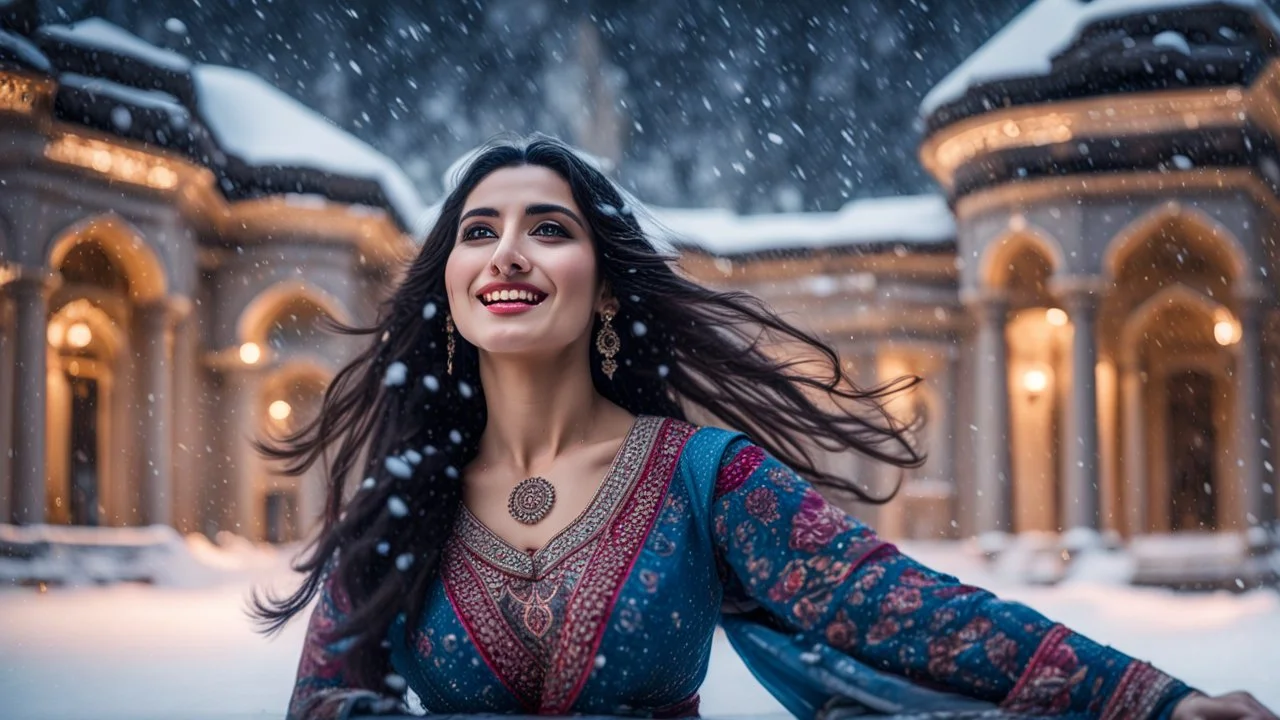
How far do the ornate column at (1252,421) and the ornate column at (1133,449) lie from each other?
207 centimetres

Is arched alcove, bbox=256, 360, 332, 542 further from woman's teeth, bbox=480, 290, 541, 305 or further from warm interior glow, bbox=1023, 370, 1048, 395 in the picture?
woman's teeth, bbox=480, 290, 541, 305

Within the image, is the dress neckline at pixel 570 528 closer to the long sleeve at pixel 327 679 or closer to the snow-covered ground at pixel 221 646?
the long sleeve at pixel 327 679

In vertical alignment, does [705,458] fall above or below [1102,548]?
above

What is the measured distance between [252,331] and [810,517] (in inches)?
583

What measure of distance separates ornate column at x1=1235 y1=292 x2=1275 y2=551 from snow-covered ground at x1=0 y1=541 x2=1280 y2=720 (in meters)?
1.05

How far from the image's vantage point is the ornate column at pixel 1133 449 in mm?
15242

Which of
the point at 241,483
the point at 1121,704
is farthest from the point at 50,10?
the point at 1121,704

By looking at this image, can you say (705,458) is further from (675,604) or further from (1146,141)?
(1146,141)

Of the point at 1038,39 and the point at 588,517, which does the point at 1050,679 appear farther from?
the point at 1038,39

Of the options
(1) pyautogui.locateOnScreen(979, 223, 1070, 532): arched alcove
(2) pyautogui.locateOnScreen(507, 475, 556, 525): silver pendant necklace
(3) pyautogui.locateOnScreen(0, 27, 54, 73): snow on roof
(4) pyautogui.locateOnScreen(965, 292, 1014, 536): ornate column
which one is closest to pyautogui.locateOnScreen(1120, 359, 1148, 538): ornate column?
(1) pyautogui.locateOnScreen(979, 223, 1070, 532): arched alcove

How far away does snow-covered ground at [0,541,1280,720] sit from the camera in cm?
568

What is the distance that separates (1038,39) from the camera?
13836mm

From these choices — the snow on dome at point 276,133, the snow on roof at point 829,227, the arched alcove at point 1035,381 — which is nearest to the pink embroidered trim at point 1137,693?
the arched alcove at point 1035,381

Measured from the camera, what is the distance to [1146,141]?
1293cm
